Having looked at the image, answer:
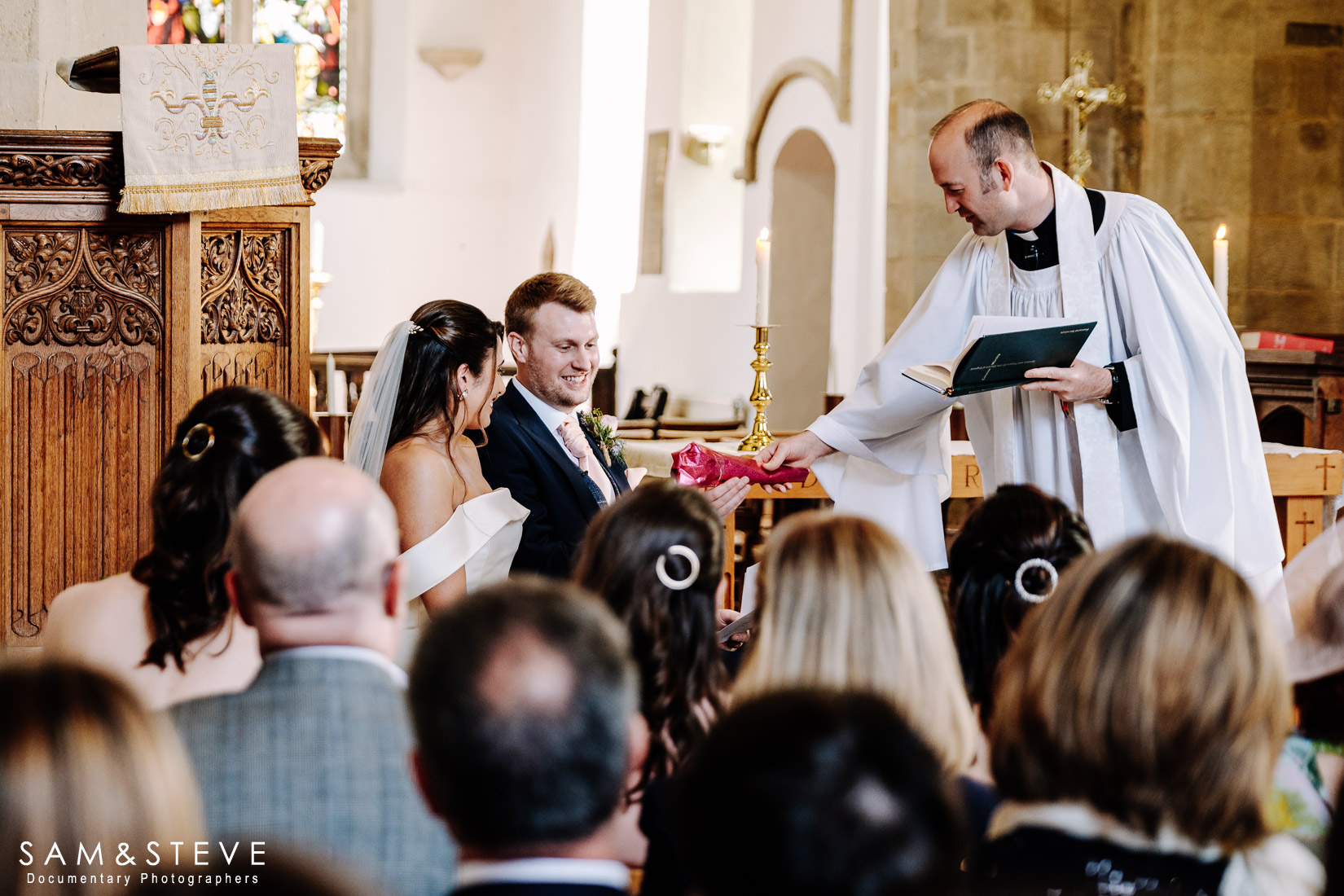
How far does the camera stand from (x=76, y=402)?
4.11 meters

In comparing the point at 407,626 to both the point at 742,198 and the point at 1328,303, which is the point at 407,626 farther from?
the point at 742,198

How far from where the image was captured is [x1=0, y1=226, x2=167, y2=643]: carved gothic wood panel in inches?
160

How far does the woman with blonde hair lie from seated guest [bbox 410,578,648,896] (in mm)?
591

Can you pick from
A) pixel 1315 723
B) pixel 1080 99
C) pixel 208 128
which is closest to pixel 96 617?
pixel 1315 723

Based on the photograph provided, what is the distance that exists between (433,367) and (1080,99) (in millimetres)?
5144

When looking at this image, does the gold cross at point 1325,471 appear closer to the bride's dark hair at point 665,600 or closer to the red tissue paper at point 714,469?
the red tissue paper at point 714,469

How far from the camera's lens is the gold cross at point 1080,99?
7.38 meters

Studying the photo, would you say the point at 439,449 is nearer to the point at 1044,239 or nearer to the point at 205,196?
the point at 205,196

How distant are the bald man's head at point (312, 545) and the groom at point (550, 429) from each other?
66.4 inches

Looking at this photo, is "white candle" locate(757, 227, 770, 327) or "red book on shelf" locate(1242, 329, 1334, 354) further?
"red book on shelf" locate(1242, 329, 1334, 354)

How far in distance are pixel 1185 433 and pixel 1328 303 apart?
4.84 m

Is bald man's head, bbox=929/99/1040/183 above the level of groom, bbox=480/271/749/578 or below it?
above

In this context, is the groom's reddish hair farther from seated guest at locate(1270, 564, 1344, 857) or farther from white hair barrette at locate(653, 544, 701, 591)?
seated guest at locate(1270, 564, 1344, 857)

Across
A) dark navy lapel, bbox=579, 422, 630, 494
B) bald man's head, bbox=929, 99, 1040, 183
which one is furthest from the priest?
dark navy lapel, bbox=579, 422, 630, 494
